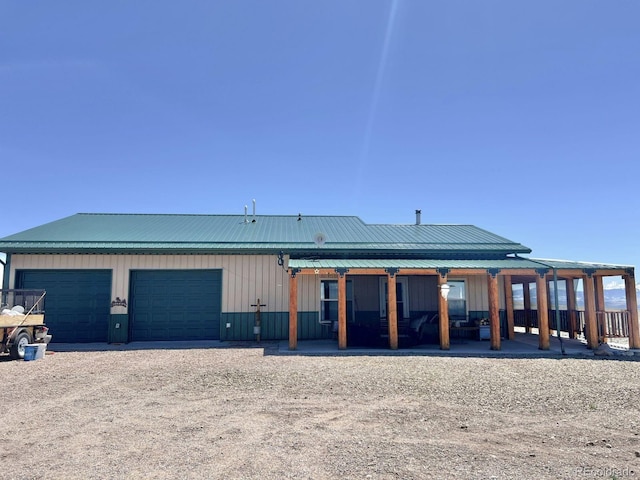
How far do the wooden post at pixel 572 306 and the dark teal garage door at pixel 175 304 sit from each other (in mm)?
11816

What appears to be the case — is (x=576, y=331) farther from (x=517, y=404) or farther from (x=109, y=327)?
(x=109, y=327)

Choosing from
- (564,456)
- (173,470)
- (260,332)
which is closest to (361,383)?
(564,456)

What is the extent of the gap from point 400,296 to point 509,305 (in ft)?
12.9

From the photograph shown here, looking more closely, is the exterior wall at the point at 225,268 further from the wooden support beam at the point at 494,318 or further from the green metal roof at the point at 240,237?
the wooden support beam at the point at 494,318

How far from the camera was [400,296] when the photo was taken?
14633 millimetres

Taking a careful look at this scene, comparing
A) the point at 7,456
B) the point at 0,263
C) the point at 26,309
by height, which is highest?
the point at 0,263

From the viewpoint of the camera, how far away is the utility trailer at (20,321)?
34.3 feet

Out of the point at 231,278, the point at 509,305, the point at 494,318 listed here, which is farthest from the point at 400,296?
the point at 231,278

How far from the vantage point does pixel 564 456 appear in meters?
4.16

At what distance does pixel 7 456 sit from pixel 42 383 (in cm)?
401

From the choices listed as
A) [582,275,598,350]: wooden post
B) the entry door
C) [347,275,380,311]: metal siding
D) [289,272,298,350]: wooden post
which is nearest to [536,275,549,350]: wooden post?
[582,275,598,350]: wooden post

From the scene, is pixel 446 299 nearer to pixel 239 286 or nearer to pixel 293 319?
pixel 293 319

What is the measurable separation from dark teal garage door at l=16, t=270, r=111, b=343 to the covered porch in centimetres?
634

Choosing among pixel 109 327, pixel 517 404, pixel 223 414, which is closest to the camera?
pixel 223 414
